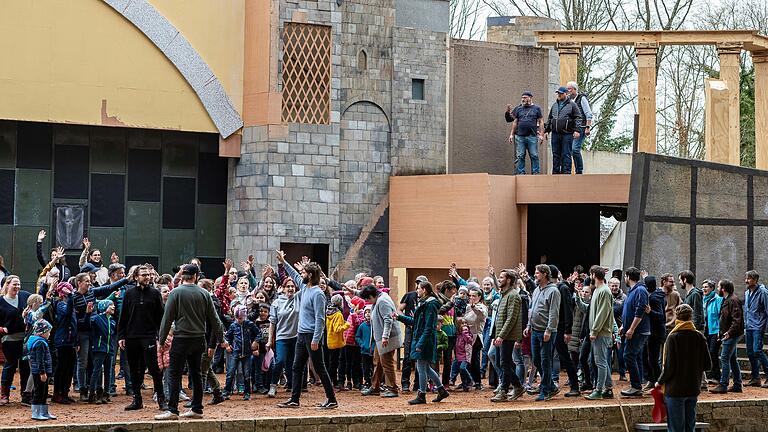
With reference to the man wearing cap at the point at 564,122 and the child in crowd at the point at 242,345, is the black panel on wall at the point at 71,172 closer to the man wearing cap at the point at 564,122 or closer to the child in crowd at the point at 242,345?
the man wearing cap at the point at 564,122

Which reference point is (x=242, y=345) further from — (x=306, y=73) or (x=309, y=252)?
(x=306, y=73)

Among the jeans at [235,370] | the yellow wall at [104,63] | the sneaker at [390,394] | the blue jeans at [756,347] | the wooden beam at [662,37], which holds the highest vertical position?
the wooden beam at [662,37]

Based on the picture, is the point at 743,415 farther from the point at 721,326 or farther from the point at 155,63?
the point at 155,63

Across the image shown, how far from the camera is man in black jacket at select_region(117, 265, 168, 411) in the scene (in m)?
14.8

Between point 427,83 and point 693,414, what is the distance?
1421 cm

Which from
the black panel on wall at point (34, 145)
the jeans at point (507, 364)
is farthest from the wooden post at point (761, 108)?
the black panel on wall at point (34, 145)

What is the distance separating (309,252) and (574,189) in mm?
5606

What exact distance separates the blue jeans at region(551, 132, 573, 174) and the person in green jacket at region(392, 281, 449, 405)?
359 inches

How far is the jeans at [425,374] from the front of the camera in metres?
16.2

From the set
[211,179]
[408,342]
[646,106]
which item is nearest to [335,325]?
[408,342]

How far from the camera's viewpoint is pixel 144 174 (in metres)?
26.2

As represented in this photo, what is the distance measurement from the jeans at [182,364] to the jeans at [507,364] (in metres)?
4.21

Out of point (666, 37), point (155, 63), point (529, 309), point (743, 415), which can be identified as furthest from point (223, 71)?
point (743, 415)

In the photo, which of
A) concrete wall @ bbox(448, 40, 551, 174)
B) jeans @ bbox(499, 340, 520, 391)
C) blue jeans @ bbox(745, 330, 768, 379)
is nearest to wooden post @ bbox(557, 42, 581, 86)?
concrete wall @ bbox(448, 40, 551, 174)
